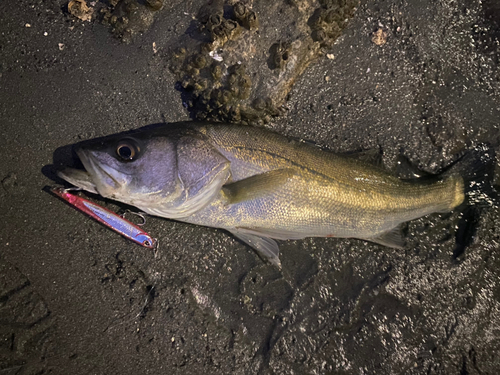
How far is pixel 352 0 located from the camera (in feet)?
9.96

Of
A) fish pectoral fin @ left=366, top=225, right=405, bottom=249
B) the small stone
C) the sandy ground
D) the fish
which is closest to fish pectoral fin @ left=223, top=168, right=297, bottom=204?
the fish

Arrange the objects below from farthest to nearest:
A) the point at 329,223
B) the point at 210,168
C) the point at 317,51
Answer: the point at 317,51 < the point at 329,223 < the point at 210,168

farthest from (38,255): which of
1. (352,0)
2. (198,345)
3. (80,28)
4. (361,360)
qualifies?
(352,0)

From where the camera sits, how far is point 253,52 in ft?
9.70

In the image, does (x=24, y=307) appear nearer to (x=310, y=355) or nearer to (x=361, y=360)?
(x=310, y=355)

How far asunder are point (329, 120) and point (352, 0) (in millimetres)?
1105

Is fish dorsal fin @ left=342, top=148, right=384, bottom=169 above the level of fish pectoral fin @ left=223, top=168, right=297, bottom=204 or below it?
above

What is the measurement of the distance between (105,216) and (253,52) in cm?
201

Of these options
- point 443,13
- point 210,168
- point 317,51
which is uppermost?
point 443,13

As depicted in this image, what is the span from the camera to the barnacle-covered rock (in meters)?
2.90

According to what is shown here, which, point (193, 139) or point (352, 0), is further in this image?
point (352, 0)

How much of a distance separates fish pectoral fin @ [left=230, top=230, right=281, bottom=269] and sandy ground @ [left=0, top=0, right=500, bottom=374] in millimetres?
140

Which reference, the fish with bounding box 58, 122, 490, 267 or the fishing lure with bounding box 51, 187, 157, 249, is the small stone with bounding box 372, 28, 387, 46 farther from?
the fishing lure with bounding box 51, 187, 157, 249

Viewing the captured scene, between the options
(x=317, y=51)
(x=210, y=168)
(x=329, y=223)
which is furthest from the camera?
(x=317, y=51)
